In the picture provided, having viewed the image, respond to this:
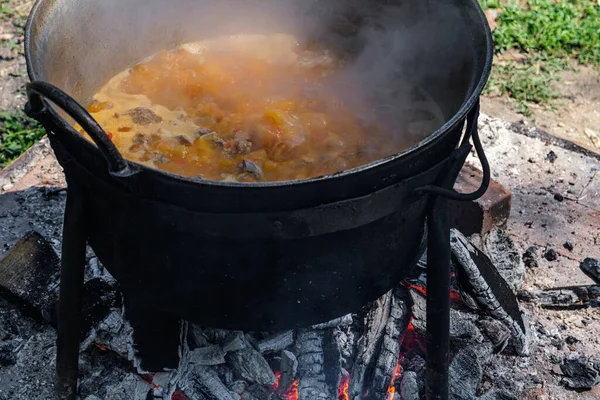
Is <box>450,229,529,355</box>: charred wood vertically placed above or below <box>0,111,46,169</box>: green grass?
above

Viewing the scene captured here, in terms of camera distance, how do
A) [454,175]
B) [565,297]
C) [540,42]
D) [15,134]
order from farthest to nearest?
[540,42]
[15,134]
[565,297]
[454,175]

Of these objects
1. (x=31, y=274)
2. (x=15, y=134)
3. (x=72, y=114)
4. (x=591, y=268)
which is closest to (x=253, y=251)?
(x=72, y=114)

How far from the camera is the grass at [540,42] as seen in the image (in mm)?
5824

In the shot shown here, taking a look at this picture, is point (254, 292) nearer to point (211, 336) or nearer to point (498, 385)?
point (211, 336)

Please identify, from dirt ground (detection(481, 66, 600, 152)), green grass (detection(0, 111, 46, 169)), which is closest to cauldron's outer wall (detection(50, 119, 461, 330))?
green grass (detection(0, 111, 46, 169))

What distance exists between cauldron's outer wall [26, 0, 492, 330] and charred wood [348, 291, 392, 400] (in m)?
0.59

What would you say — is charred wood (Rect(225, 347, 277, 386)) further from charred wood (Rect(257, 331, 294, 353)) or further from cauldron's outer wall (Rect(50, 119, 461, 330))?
cauldron's outer wall (Rect(50, 119, 461, 330))

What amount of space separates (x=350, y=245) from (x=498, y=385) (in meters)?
1.45

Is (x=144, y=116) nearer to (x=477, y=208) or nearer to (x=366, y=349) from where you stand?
(x=366, y=349)

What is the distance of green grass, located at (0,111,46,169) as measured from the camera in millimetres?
5020

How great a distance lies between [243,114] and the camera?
3.36 meters

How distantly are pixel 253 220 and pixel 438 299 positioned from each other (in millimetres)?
991

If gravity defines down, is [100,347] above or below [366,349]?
below

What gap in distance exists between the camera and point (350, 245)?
8.25ft
